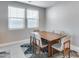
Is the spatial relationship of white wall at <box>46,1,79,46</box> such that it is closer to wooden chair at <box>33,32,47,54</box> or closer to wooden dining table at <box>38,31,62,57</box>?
wooden dining table at <box>38,31,62,57</box>

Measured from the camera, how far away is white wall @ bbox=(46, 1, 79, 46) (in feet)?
5.12

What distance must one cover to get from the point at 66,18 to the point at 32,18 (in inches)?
23.9

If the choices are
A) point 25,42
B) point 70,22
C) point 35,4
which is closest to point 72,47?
point 70,22

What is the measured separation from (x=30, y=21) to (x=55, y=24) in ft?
1.52

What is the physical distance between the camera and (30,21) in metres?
1.56

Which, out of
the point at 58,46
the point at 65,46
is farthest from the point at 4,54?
the point at 65,46

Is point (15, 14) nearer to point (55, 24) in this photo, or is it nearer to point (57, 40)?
point (55, 24)

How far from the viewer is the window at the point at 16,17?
1476mm

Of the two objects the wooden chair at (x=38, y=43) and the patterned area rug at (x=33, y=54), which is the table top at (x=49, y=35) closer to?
the wooden chair at (x=38, y=43)

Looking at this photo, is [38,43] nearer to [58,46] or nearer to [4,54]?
[58,46]

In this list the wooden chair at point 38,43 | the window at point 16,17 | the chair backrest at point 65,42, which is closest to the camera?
the window at point 16,17

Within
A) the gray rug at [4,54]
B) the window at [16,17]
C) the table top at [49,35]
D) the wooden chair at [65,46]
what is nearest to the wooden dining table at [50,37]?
the table top at [49,35]

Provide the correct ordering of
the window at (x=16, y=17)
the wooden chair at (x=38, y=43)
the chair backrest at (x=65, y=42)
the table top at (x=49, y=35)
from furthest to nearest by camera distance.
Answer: the wooden chair at (x=38, y=43) < the table top at (x=49, y=35) < the chair backrest at (x=65, y=42) < the window at (x=16, y=17)

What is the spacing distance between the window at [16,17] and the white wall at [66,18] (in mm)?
452
